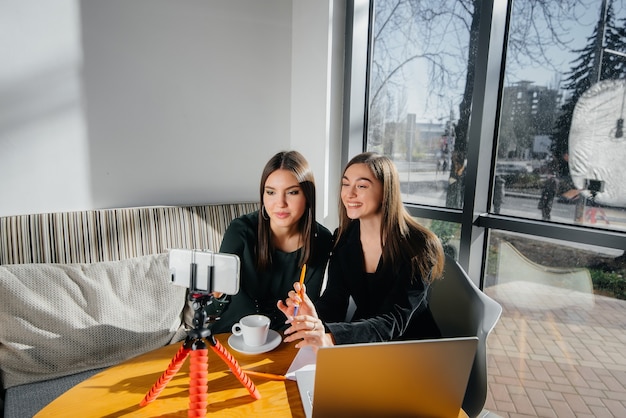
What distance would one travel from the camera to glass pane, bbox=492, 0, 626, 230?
5.21ft

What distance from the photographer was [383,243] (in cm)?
137

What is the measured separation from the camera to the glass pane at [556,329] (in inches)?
66.9

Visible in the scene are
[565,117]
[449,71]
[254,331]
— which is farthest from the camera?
[449,71]

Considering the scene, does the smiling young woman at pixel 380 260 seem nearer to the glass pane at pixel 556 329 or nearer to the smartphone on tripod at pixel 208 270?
the smartphone on tripod at pixel 208 270

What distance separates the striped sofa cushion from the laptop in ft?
4.66

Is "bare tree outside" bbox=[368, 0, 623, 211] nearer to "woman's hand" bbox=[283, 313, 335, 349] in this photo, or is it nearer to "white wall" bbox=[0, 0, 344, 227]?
"white wall" bbox=[0, 0, 344, 227]

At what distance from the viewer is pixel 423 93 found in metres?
2.17

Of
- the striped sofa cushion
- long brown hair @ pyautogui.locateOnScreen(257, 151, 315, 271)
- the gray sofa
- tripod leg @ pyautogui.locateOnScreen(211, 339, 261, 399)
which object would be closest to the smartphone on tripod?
tripod leg @ pyautogui.locateOnScreen(211, 339, 261, 399)

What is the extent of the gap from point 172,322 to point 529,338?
1.74m

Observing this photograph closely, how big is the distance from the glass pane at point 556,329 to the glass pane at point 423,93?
17.8 inches

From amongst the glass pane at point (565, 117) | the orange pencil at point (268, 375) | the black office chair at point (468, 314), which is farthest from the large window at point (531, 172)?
the orange pencil at point (268, 375)

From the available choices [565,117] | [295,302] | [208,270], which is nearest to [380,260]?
[295,302]

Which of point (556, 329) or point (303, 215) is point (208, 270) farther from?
point (556, 329)

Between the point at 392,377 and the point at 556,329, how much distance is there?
1561 mm
